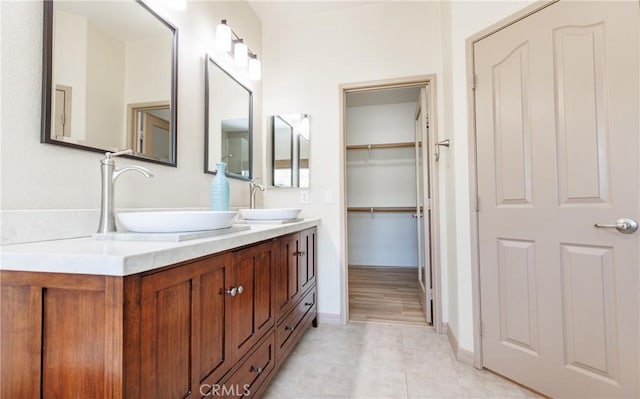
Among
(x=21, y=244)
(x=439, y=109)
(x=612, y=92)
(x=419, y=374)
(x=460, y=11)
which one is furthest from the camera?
(x=439, y=109)

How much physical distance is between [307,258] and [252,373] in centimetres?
99

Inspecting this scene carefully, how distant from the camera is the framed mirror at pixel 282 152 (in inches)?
106

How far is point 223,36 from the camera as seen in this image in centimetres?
201

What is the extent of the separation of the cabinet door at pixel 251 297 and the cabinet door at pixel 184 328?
78mm

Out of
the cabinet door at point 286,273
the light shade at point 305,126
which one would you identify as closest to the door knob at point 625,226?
the cabinet door at point 286,273

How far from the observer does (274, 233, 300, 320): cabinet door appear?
1647 millimetres

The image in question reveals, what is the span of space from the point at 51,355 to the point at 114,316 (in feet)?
0.73

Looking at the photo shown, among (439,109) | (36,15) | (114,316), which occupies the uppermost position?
(439,109)

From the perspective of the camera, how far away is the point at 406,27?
248cm

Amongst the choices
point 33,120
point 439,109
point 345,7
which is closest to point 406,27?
point 345,7

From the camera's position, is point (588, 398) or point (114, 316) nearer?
point (114, 316)

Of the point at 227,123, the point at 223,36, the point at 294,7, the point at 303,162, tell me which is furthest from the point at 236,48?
the point at 303,162

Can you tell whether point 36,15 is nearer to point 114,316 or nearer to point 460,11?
point 114,316

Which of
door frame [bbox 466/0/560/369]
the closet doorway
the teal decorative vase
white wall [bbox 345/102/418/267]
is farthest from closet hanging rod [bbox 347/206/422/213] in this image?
the teal decorative vase
